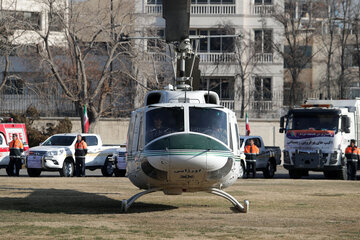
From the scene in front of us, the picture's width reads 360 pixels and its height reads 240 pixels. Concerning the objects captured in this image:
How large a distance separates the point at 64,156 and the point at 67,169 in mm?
626

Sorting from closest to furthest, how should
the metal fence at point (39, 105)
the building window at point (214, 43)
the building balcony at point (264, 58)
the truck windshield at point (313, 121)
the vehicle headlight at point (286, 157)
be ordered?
1. the truck windshield at point (313, 121)
2. the vehicle headlight at point (286, 157)
3. the metal fence at point (39, 105)
4. the building balcony at point (264, 58)
5. the building window at point (214, 43)

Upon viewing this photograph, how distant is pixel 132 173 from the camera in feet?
55.8

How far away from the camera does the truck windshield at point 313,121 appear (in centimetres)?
3167

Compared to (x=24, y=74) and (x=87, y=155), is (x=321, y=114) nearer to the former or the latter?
(x=87, y=155)

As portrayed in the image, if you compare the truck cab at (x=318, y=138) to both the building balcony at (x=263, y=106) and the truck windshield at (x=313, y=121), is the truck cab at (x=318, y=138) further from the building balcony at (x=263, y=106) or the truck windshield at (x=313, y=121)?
the building balcony at (x=263, y=106)

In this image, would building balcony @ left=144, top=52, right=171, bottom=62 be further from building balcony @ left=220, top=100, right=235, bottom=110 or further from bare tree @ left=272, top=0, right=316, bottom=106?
bare tree @ left=272, top=0, right=316, bottom=106

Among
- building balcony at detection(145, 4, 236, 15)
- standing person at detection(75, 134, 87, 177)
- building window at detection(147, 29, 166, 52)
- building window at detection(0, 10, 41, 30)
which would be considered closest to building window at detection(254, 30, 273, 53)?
building balcony at detection(145, 4, 236, 15)

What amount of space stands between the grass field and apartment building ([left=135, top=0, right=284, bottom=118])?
96.2 feet

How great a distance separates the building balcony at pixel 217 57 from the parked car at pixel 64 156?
20.9 metres

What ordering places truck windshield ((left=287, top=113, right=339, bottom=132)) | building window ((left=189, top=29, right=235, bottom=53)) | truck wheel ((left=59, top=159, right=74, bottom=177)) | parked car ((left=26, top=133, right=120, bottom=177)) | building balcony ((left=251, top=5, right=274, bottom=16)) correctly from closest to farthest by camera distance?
parked car ((left=26, top=133, right=120, bottom=177)) < truck windshield ((left=287, top=113, right=339, bottom=132)) < truck wheel ((left=59, top=159, right=74, bottom=177)) < building balcony ((left=251, top=5, right=274, bottom=16)) < building window ((left=189, top=29, right=235, bottom=53))

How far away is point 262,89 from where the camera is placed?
52.2 metres

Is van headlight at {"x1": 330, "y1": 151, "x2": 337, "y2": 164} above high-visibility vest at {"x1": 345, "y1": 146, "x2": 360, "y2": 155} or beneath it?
beneath

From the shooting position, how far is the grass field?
42.4ft

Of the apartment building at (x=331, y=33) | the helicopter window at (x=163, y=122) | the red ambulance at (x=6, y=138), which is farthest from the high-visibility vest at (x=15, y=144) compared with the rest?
the apartment building at (x=331, y=33)
